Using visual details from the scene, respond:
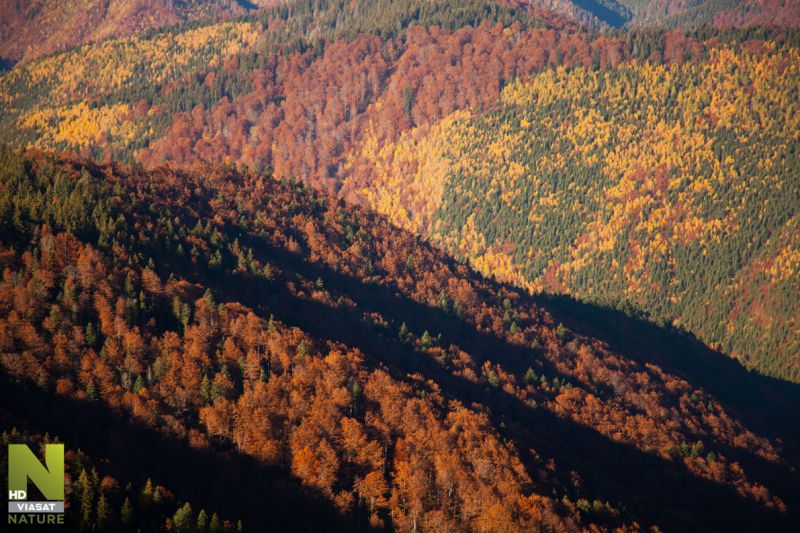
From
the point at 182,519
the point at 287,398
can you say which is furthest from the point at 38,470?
the point at 287,398


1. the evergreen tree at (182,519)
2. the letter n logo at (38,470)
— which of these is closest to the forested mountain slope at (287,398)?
the evergreen tree at (182,519)

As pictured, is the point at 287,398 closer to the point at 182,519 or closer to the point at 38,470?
the point at 182,519

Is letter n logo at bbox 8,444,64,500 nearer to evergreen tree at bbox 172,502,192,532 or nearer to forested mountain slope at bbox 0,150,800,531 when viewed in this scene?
forested mountain slope at bbox 0,150,800,531

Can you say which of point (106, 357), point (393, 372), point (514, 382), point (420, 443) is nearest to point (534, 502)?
point (420, 443)

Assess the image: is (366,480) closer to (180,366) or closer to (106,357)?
(180,366)

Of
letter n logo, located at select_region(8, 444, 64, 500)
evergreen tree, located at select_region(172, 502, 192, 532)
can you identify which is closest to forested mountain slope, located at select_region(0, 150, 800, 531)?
evergreen tree, located at select_region(172, 502, 192, 532)
